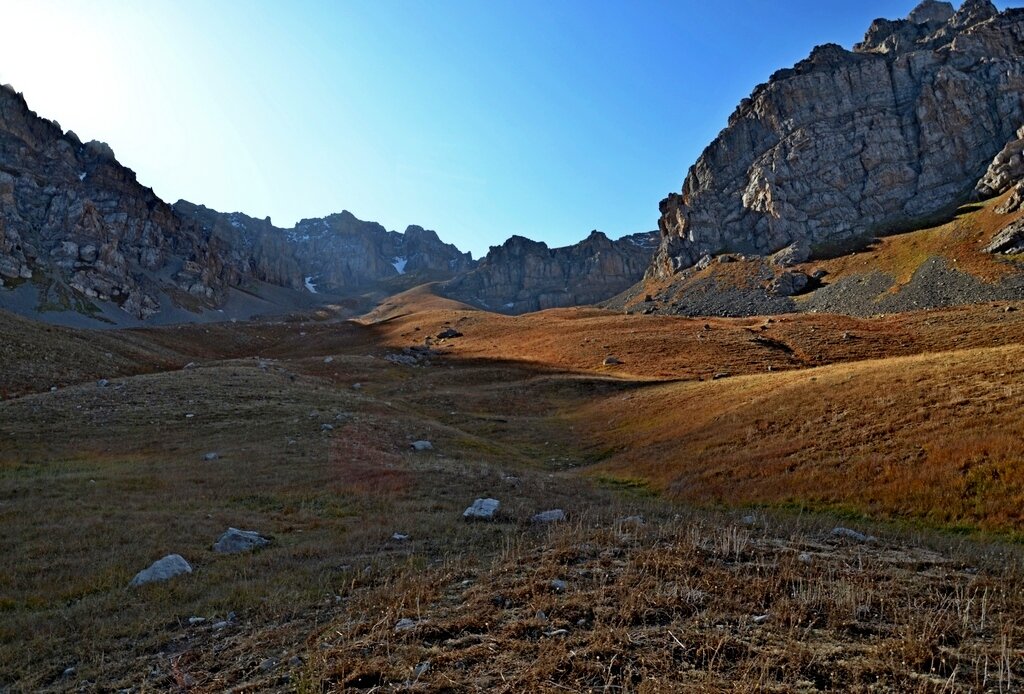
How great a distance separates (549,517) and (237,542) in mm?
8364

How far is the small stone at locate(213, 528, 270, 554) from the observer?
13.6 metres

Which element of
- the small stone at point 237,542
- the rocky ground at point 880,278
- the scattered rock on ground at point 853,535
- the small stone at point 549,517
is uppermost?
the rocky ground at point 880,278

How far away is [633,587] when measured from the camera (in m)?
8.98

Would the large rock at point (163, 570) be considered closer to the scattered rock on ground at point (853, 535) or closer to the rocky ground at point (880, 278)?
the scattered rock on ground at point (853, 535)

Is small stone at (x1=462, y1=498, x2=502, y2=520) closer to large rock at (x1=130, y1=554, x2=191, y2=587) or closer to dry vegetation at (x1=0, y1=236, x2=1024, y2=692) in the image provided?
dry vegetation at (x1=0, y1=236, x2=1024, y2=692)

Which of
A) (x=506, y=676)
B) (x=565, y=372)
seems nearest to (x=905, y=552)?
(x=506, y=676)

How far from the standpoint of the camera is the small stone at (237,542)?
13.6 m

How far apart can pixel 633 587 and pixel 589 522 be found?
5.89 metres

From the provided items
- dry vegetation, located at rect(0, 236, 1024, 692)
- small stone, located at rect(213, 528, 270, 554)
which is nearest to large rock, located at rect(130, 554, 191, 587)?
dry vegetation, located at rect(0, 236, 1024, 692)

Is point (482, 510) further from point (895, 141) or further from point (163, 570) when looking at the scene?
point (895, 141)

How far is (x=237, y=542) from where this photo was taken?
45.6ft

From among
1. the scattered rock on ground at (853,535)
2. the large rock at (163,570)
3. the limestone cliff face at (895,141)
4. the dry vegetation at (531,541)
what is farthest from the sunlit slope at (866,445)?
the limestone cliff face at (895,141)

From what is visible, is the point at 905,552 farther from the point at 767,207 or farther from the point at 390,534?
the point at 767,207

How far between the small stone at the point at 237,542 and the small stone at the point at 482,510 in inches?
218
